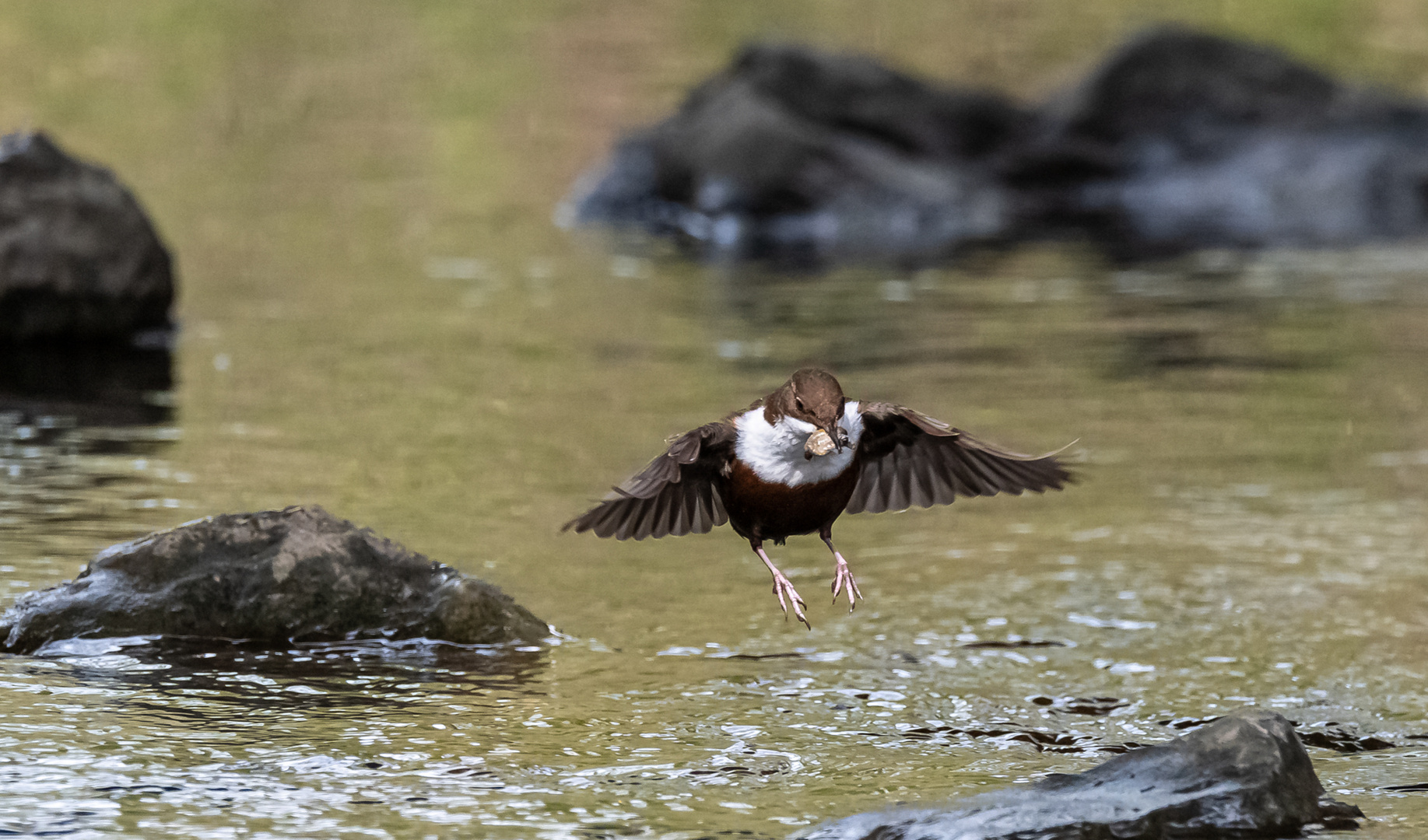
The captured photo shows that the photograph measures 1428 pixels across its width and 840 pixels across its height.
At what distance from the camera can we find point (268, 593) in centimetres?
598

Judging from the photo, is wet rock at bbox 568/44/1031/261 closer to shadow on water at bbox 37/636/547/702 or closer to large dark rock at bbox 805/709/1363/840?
shadow on water at bbox 37/636/547/702

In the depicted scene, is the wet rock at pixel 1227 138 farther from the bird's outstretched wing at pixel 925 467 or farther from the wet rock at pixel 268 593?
the bird's outstretched wing at pixel 925 467

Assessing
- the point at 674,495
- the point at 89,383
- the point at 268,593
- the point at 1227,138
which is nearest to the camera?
the point at 674,495

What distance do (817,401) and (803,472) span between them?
296mm

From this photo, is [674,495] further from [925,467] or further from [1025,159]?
[1025,159]

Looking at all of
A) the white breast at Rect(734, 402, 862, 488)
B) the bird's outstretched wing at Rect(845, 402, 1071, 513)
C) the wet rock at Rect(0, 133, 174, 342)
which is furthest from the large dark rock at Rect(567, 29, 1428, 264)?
the white breast at Rect(734, 402, 862, 488)

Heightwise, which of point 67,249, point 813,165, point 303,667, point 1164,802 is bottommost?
point 1164,802

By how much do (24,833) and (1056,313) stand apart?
10461mm

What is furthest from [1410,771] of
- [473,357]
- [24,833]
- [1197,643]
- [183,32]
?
[183,32]

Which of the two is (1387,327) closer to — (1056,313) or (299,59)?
(1056,313)

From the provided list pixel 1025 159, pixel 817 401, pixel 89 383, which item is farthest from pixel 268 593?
pixel 1025 159

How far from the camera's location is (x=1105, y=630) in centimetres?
638

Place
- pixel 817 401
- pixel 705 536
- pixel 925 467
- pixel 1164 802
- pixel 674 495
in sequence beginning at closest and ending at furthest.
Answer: pixel 817 401 → pixel 1164 802 → pixel 674 495 → pixel 925 467 → pixel 705 536

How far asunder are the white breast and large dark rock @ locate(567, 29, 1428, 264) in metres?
14.0
